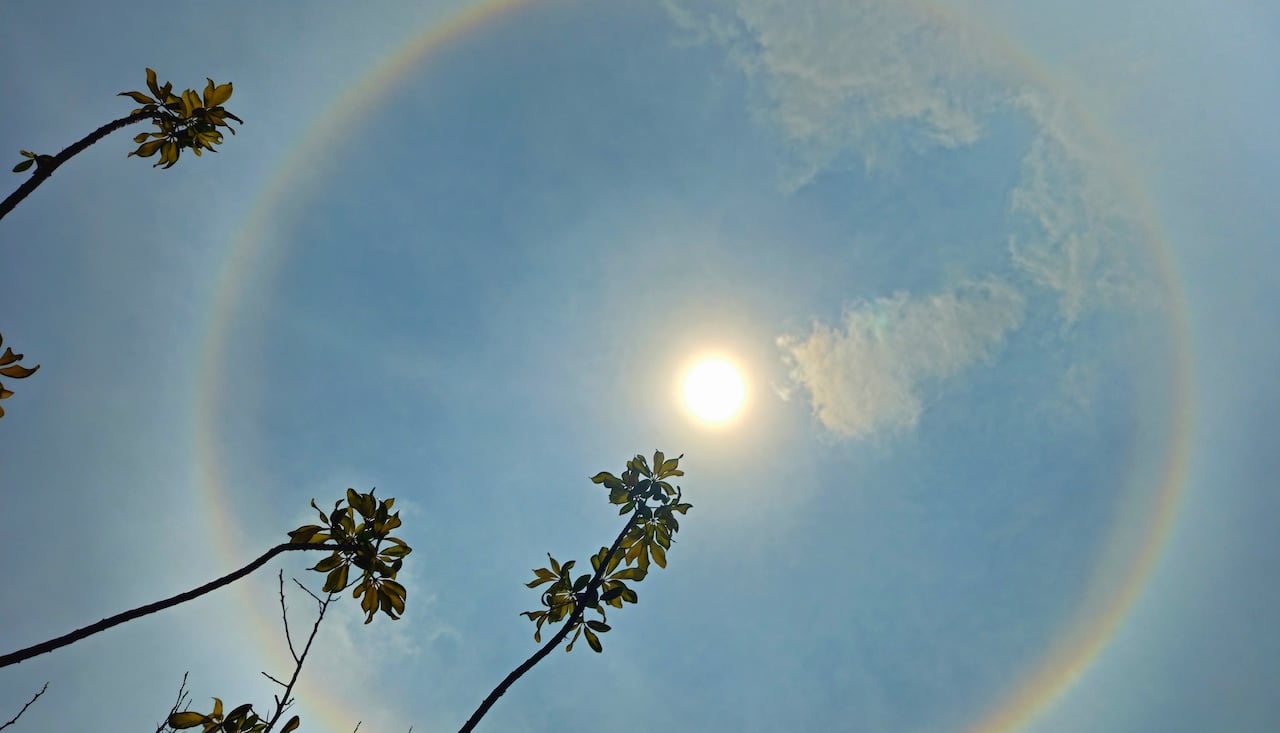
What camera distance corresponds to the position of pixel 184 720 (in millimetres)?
3830

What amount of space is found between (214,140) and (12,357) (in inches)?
78.1

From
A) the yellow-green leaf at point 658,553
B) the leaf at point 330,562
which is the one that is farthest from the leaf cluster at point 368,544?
the yellow-green leaf at point 658,553

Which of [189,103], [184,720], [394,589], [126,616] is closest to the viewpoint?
[126,616]

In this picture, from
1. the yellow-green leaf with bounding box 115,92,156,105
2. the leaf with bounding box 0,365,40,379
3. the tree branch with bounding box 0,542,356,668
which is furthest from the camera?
the yellow-green leaf with bounding box 115,92,156,105

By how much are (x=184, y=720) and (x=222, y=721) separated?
263mm

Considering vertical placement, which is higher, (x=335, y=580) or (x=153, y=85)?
(x=153, y=85)

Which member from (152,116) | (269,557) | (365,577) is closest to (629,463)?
(365,577)

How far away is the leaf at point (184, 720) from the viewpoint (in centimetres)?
382

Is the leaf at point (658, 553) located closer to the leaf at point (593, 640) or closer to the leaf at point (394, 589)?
the leaf at point (593, 640)

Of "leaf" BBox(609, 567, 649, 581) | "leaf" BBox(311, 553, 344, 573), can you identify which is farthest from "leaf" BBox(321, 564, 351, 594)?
"leaf" BBox(609, 567, 649, 581)

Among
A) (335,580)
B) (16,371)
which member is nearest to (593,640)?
(335,580)

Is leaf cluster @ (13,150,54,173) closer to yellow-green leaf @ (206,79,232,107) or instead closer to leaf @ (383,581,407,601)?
yellow-green leaf @ (206,79,232,107)

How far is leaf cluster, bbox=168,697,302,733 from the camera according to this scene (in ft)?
12.6

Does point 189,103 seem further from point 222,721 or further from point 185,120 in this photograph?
point 222,721
